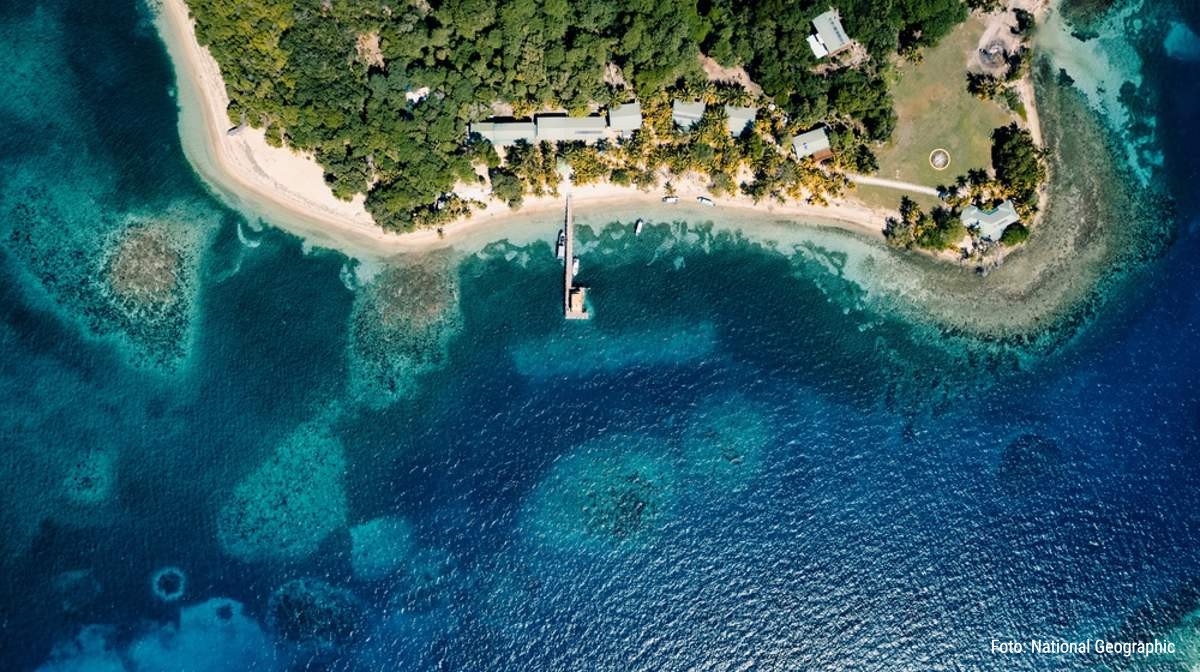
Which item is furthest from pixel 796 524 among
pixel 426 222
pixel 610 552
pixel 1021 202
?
pixel 426 222

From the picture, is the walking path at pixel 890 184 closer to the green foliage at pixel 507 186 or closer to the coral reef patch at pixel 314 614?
the green foliage at pixel 507 186

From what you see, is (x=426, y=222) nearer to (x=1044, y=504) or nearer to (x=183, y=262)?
(x=183, y=262)

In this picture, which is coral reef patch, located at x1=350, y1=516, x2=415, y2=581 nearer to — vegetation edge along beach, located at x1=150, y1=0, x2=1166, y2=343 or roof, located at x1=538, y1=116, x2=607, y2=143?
vegetation edge along beach, located at x1=150, y1=0, x2=1166, y2=343

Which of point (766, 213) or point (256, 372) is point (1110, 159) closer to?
point (766, 213)

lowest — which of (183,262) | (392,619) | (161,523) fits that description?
(392,619)

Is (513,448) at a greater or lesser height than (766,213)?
lesser

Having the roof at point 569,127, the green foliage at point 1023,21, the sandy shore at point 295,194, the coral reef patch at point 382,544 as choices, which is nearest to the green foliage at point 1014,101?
the green foliage at point 1023,21

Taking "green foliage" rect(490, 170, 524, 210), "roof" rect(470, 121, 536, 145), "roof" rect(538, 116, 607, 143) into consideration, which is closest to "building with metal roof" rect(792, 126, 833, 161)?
"roof" rect(538, 116, 607, 143)
